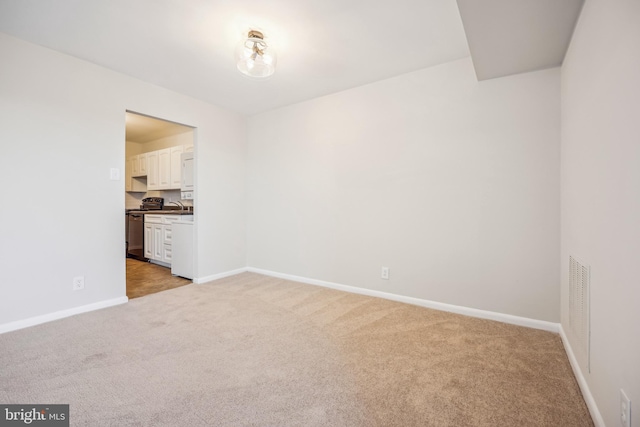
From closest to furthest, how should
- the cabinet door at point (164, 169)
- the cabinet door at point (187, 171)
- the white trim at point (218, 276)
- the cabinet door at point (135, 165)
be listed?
the white trim at point (218, 276), the cabinet door at point (187, 171), the cabinet door at point (164, 169), the cabinet door at point (135, 165)

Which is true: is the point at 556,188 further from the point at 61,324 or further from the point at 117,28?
the point at 61,324

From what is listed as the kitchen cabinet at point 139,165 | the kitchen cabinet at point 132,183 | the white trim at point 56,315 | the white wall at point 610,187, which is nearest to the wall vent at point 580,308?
the white wall at point 610,187

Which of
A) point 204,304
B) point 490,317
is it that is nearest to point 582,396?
point 490,317

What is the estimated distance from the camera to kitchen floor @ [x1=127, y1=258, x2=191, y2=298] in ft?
10.9

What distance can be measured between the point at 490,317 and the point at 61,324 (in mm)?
3808

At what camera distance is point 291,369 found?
1708 millimetres

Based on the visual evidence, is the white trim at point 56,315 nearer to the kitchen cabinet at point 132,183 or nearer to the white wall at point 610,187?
the white wall at point 610,187

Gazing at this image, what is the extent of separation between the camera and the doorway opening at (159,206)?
3812 millimetres

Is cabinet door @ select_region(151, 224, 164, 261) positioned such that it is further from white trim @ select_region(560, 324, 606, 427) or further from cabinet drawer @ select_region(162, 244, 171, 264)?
white trim @ select_region(560, 324, 606, 427)

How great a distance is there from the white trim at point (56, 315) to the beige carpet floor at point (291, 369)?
8 cm

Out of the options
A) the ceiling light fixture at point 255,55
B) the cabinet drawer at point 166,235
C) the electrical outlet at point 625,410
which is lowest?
the electrical outlet at point 625,410

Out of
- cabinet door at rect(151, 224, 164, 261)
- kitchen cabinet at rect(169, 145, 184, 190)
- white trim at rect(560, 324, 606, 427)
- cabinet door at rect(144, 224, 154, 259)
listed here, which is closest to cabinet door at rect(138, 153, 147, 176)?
kitchen cabinet at rect(169, 145, 184, 190)

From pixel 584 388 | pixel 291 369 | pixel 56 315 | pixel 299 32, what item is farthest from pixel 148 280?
pixel 584 388

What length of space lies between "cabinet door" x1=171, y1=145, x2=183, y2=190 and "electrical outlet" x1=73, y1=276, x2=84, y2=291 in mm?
2723
